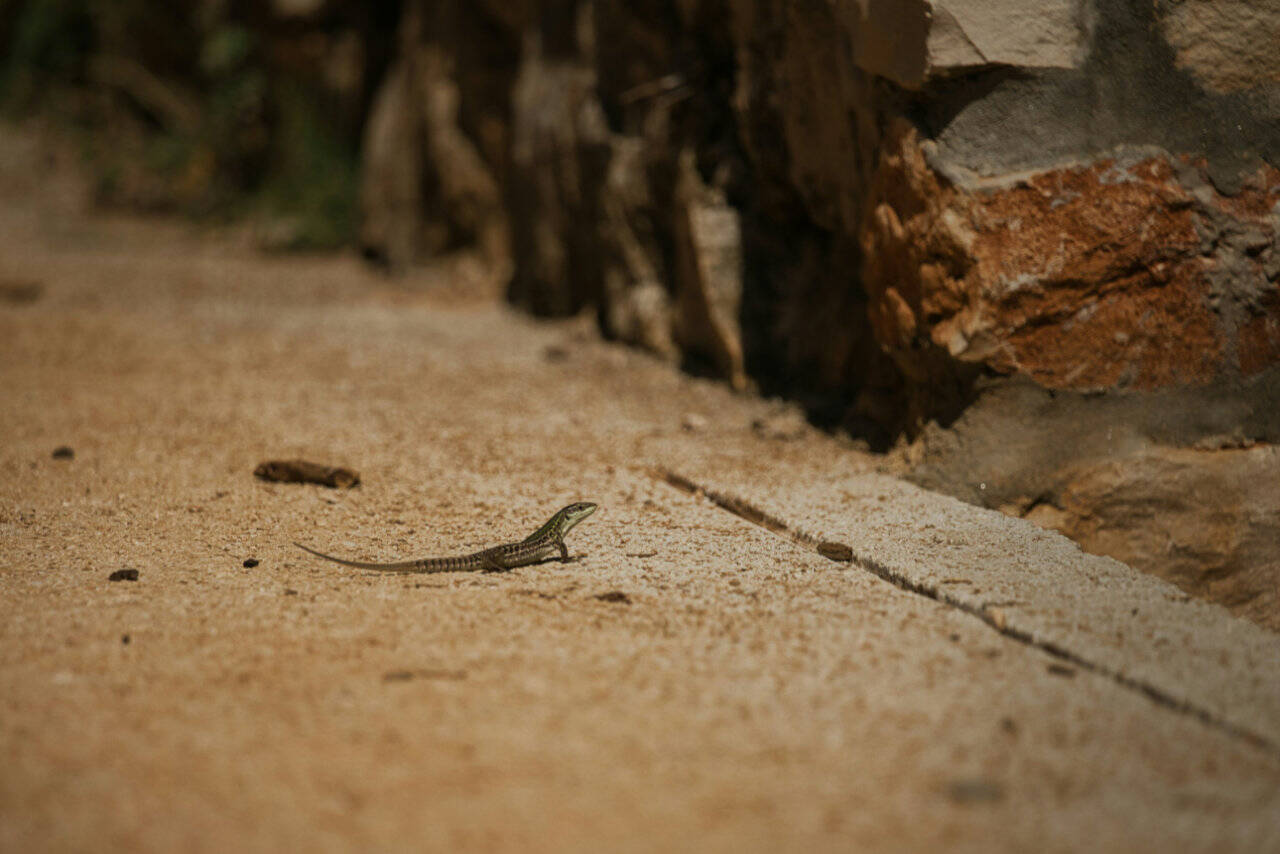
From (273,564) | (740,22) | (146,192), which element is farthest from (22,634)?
(146,192)

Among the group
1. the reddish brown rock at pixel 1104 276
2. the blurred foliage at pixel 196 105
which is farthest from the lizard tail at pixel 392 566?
the blurred foliage at pixel 196 105

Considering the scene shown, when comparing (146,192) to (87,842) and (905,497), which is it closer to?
(905,497)

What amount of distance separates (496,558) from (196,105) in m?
11.5

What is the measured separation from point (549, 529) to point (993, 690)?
145 centimetres

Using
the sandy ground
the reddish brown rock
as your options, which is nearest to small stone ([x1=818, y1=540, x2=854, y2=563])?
the sandy ground

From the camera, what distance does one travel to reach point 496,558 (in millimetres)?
3314

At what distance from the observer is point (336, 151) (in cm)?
1131

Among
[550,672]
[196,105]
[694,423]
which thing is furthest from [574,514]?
[196,105]

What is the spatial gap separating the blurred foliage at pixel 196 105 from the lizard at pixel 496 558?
8.19m

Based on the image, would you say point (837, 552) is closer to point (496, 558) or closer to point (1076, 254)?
point (496, 558)

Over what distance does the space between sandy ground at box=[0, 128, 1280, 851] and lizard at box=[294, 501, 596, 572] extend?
0.13ft

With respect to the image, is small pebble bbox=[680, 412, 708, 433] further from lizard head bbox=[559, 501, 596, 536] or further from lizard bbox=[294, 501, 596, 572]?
lizard bbox=[294, 501, 596, 572]

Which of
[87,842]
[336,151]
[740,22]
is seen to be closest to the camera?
[87,842]

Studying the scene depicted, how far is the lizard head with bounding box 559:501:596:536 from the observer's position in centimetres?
353
